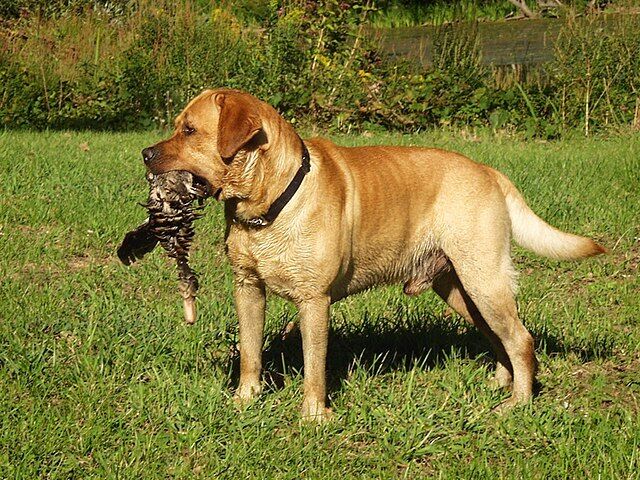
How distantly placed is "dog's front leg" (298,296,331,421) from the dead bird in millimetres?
547

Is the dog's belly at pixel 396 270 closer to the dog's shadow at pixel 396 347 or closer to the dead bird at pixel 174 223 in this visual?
the dog's shadow at pixel 396 347

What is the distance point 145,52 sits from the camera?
43.4 feet

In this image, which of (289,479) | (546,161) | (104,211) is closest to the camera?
(289,479)

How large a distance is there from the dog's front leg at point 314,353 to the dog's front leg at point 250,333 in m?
0.28

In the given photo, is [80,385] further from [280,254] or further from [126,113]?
[126,113]

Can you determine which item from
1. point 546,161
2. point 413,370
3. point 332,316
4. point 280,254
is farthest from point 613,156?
point 280,254

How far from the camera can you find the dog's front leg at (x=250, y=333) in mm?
5070

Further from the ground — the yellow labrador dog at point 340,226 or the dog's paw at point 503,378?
the yellow labrador dog at point 340,226

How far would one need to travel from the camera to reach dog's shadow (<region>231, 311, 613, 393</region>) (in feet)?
18.4

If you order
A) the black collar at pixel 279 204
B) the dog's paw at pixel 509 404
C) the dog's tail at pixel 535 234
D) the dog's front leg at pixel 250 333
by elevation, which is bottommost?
the dog's paw at pixel 509 404

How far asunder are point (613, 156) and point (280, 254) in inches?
257

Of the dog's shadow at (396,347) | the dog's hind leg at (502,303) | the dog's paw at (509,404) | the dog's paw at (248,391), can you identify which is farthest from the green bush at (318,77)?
the dog's paw at (248,391)

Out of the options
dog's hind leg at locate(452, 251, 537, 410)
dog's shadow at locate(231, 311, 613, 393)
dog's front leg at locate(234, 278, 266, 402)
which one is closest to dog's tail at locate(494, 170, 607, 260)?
dog's hind leg at locate(452, 251, 537, 410)

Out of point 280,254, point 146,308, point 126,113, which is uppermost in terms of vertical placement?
point 280,254
